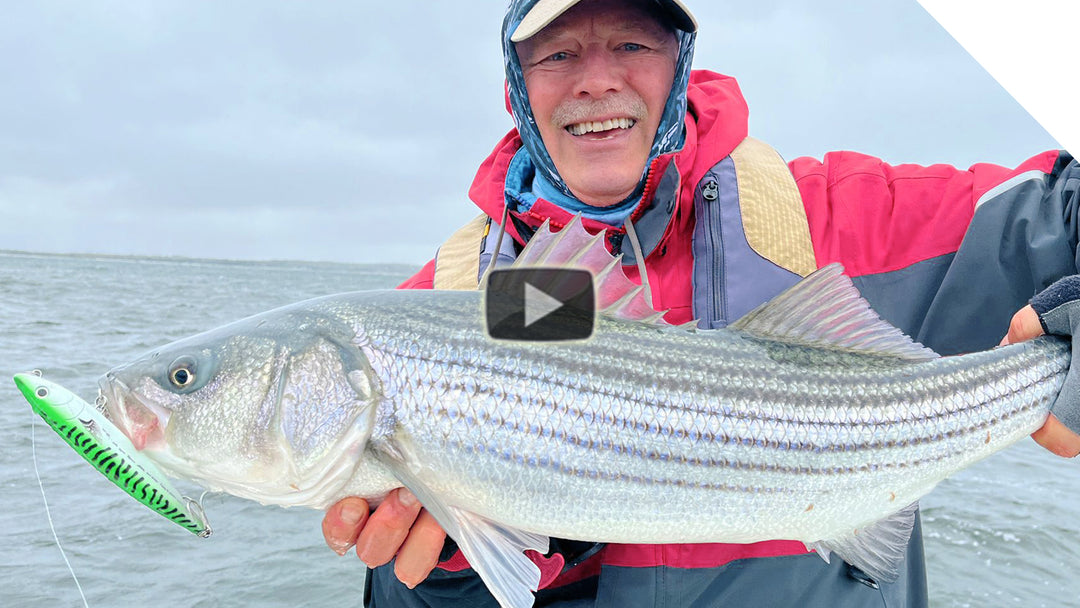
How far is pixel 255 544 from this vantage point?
7820 millimetres

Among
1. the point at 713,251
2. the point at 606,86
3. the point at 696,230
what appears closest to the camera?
the point at 713,251

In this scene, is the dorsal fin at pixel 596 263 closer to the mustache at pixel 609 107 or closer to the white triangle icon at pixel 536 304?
the white triangle icon at pixel 536 304

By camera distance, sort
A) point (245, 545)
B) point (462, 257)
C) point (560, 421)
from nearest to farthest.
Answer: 1. point (560, 421)
2. point (462, 257)
3. point (245, 545)

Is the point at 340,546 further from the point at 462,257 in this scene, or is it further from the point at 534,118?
the point at 534,118

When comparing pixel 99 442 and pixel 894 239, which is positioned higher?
pixel 894 239

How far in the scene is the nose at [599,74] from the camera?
3455mm

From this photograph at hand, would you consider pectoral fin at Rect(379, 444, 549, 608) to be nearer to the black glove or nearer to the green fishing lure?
the green fishing lure

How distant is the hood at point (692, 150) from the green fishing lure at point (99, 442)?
6.42 ft

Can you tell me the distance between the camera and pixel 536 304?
2.52 meters

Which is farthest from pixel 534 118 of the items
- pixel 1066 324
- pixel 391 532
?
pixel 1066 324

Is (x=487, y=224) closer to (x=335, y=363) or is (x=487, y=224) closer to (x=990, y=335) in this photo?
(x=335, y=363)

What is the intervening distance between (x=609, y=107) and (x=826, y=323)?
1498 mm
